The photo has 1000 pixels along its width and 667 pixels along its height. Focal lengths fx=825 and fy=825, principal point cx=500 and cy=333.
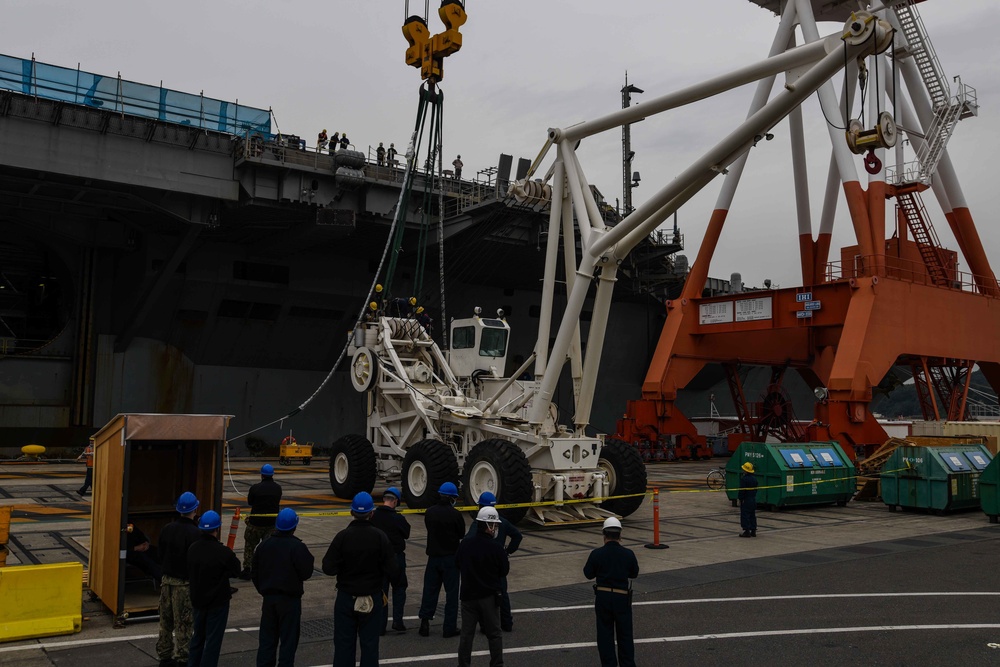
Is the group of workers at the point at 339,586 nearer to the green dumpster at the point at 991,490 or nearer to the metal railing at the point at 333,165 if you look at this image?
the green dumpster at the point at 991,490

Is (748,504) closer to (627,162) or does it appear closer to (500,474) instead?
(500,474)

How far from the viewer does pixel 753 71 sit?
14.8m

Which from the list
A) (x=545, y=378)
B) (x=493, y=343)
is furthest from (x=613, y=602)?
(x=493, y=343)

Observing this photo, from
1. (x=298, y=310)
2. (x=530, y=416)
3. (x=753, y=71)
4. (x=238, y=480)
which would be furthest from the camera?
(x=298, y=310)

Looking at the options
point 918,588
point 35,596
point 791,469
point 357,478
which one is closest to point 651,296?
point 791,469

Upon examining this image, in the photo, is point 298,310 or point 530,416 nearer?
point 530,416

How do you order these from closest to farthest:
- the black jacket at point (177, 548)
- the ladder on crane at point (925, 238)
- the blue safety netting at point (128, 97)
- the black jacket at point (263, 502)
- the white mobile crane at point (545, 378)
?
the black jacket at point (177, 548) < the black jacket at point (263, 502) < the white mobile crane at point (545, 378) < the blue safety netting at point (128, 97) < the ladder on crane at point (925, 238)

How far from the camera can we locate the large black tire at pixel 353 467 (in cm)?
1831

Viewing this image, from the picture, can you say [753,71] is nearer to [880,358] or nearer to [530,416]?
[530,416]

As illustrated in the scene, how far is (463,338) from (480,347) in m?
0.68

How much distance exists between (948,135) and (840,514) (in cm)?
2039

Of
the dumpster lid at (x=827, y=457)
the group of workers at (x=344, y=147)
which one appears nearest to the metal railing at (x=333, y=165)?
the group of workers at (x=344, y=147)

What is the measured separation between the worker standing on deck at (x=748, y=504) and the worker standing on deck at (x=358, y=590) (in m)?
10.1

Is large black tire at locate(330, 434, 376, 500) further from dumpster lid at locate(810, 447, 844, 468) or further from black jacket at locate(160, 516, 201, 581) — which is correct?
dumpster lid at locate(810, 447, 844, 468)
